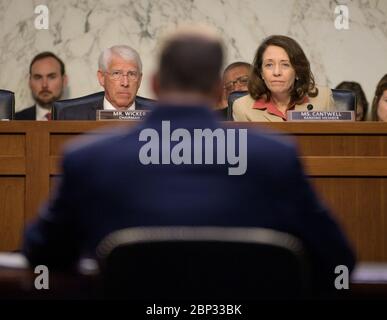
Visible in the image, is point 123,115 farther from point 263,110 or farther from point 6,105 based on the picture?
point 6,105

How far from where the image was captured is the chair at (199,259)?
1.35m

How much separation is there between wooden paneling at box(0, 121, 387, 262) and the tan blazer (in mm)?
293

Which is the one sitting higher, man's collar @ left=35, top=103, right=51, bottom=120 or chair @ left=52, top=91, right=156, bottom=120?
man's collar @ left=35, top=103, right=51, bottom=120

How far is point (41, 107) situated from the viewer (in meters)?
5.14

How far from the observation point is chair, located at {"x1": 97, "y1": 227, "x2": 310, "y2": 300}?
1.35 meters

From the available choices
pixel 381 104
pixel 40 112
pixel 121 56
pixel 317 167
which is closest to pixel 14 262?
pixel 317 167

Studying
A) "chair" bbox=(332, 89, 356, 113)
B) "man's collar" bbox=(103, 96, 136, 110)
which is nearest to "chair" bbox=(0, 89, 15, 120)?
"man's collar" bbox=(103, 96, 136, 110)

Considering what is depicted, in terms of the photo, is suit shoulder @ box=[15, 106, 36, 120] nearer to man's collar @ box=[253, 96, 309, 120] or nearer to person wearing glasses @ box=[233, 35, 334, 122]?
person wearing glasses @ box=[233, 35, 334, 122]

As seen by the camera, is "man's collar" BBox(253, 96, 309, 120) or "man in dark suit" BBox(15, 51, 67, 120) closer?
"man's collar" BBox(253, 96, 309, 120)

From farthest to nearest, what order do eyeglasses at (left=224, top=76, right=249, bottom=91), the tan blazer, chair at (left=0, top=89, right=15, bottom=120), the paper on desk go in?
eyeglasses at (left=224, top=76, right=249, bottom=91), chair at (left=0, top=89, right=15, bottom=120), the tan blazer, the paper on desk

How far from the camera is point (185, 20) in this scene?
561 cm

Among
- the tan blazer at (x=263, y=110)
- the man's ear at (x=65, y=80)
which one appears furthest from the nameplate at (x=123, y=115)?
the man's ear at (x=65, y=80)

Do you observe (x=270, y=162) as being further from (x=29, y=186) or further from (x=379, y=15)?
(x=379, y=15)

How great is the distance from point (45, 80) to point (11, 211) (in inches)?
97.8
